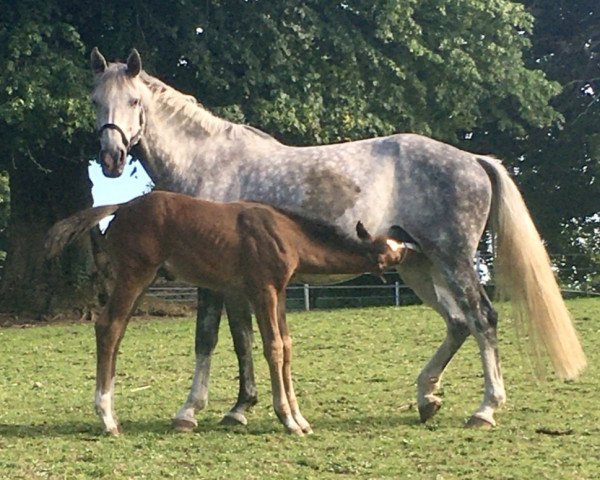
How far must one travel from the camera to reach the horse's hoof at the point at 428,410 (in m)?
7.65

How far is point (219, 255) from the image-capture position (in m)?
7.16

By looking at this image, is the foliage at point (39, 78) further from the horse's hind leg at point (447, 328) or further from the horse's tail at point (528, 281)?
the horse's tail at point (528, 281)

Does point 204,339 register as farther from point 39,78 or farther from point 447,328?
point 39,78

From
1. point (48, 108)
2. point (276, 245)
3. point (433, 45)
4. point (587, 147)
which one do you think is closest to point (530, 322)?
point (276, 245)

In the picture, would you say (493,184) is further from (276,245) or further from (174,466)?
(174,466)

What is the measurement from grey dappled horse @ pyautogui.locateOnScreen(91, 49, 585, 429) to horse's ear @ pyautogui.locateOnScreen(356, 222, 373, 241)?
39cm

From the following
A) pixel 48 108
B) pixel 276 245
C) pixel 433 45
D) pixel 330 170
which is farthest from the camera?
pixel 433 45

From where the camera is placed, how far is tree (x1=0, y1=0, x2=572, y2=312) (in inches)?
603

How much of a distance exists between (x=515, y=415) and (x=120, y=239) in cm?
291

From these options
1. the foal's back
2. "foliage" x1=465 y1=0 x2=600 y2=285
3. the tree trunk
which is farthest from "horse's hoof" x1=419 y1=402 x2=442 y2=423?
"foliage" x1=465 y1=0 x2=600 y2=285

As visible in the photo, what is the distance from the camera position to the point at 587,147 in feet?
88.6

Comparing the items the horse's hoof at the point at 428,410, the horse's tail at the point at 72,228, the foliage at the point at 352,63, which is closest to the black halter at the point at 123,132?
the horse's tail at the point at 72,228

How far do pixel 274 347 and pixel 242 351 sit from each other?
811 millimetres

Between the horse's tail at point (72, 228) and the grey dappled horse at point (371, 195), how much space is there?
0.44 metres
